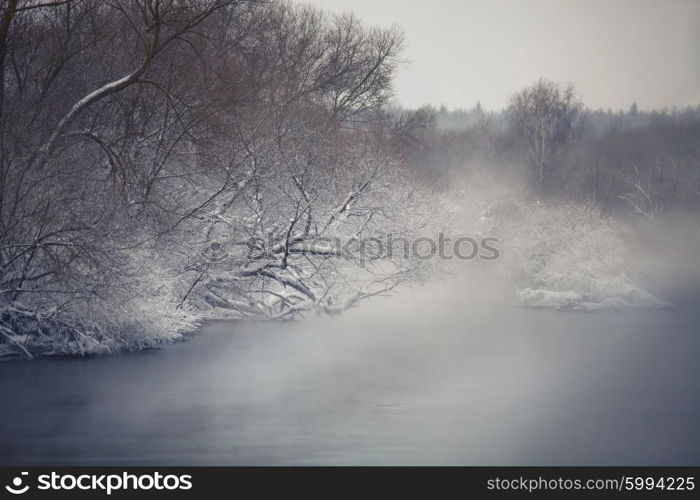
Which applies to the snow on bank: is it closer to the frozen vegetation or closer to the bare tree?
the frozen vegetation

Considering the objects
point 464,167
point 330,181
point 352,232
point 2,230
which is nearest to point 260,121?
point 330,181

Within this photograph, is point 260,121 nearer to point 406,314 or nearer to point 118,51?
point 118,51
